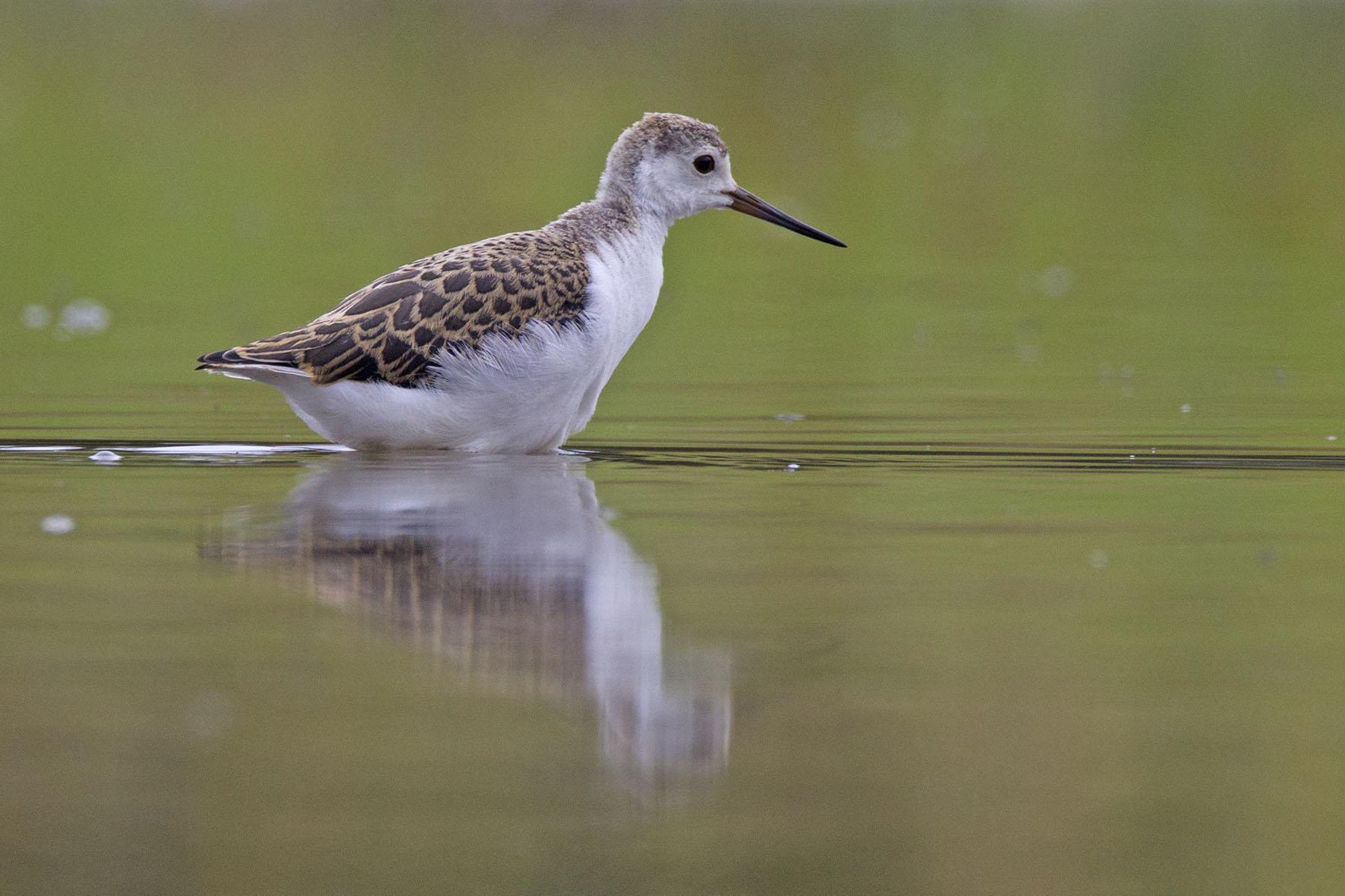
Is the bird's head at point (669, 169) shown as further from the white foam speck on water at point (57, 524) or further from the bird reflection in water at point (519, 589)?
the white foam speck on water at point (57, 524)

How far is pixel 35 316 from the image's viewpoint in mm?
13969

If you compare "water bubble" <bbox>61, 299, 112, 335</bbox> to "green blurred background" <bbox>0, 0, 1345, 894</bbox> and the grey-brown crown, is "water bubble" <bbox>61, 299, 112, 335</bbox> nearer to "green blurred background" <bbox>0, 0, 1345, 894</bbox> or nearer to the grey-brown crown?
"green blurred background" <bbox>0, 0, 1345, 894</bbox>

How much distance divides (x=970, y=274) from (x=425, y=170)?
8.65 meters

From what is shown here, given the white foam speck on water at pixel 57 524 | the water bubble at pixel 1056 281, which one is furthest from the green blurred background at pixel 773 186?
the white foam speck on water at pixel 57 524

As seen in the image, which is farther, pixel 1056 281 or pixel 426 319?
pixel 1056 281

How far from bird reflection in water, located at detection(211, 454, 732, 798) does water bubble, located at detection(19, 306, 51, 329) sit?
5.95 meters

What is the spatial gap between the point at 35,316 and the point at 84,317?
285 mm

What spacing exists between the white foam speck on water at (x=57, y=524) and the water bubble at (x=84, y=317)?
6.35 m

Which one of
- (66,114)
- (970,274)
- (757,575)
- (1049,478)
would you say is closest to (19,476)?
(757,575)

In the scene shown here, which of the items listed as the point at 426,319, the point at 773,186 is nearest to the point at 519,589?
the point at 426,319

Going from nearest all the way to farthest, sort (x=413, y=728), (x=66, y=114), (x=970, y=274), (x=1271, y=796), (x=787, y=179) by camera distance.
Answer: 1. (x=1271, y=796)
2. (x=413, y=728)
3. (x=970, y=274)
4. (x=787, y=179)
5. (x=66, y=114)

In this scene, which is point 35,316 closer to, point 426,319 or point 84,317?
point 84,317

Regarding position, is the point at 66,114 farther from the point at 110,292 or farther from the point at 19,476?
the point at 19,476

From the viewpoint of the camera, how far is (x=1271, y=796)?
14.5ft
